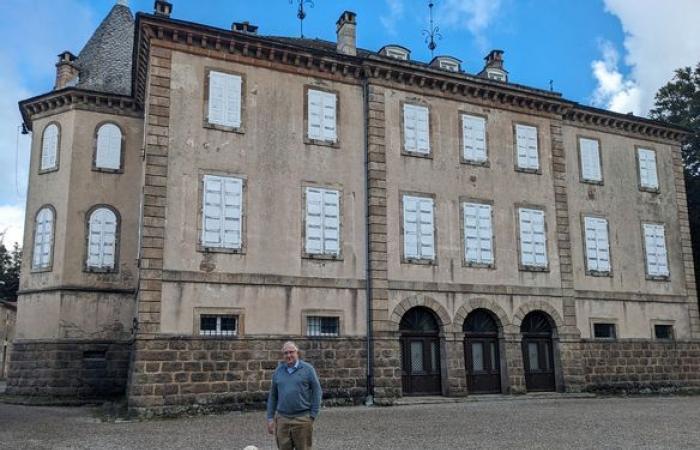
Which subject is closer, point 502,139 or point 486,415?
point 486,415

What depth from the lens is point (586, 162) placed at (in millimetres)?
22938

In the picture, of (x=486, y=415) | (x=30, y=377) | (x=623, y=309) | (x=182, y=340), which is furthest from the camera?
(x=623, y=309)

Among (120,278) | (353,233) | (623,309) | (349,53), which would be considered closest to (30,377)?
(120,278)

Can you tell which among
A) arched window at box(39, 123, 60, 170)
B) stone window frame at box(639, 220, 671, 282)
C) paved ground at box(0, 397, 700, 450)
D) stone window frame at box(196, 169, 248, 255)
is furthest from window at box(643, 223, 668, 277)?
arched window at box(39, 123, 60, 170)

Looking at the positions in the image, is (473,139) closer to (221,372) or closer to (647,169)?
(647,169)

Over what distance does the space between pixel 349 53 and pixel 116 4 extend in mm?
11417

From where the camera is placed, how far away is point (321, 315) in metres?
18.0

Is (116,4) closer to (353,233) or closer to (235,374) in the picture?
(353,233)

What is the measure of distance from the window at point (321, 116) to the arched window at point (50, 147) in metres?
8.83

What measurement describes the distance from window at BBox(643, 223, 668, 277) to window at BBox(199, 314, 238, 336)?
14.5m

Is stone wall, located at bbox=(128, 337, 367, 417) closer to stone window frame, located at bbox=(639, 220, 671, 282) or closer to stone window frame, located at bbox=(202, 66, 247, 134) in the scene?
stone window frame, located at bbox=(202, 66, 247, 134)

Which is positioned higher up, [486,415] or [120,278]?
[120,278]

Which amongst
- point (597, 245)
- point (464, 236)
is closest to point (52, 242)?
point (464, 236)

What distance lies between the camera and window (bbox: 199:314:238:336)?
54.7ft
